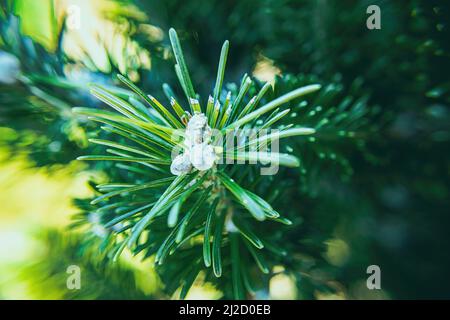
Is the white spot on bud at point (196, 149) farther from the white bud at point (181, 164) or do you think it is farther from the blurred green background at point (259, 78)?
the blurred green background at point (259, 78)

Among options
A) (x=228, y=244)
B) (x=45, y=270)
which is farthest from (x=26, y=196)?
(x=228, y=244)

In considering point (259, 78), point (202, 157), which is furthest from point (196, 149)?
point (259, 78)

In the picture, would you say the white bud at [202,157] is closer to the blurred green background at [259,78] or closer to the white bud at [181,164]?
the white bud at [181,164]

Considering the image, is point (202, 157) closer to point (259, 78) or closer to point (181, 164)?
point (181, 164)

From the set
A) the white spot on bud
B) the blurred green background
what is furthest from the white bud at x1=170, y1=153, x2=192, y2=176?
the blurred green background

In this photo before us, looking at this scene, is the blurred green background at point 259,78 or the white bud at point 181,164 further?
the blurred green background at point 259,78

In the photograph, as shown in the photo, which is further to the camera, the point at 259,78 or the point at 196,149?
the point at 259,78

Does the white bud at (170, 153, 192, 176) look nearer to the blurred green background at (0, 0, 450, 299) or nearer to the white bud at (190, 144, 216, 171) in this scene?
the white bud at (190, 144, 216, 171)

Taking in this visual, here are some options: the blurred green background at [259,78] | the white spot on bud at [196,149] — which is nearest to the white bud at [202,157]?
the white spot on bud at [196,149]

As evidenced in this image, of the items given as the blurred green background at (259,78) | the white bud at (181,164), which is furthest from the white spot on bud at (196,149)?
the blurred green background at (259,78)
